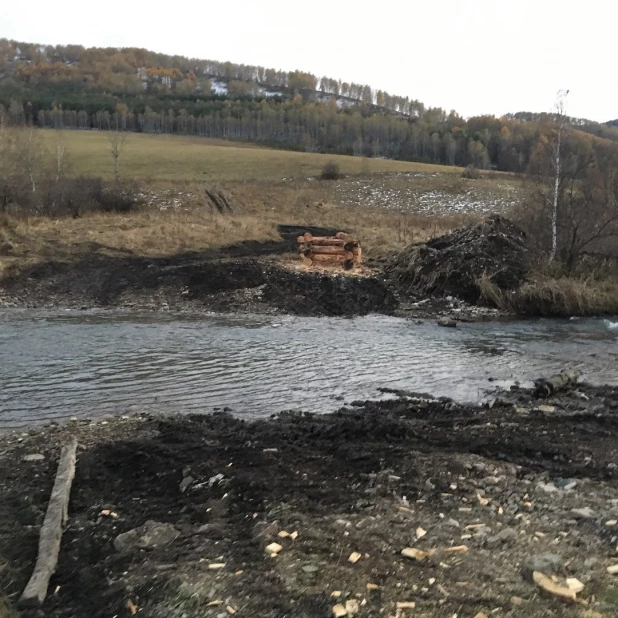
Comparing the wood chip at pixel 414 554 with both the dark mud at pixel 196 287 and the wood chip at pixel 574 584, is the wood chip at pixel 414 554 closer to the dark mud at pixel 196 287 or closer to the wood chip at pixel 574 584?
the wood chip at pixel 574 584

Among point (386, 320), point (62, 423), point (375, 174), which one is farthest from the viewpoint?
point (375, 174)

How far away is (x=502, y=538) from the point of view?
4863 millimetres

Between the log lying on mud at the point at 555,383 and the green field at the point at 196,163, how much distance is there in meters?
51.2

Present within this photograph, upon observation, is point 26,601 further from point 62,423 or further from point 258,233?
point 258,233

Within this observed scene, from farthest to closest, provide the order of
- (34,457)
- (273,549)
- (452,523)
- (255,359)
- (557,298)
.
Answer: (557,298)
(255,359)
(34,457)
(452,523)
(273,549)

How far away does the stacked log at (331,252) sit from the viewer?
24.0 meters

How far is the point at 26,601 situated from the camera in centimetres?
409

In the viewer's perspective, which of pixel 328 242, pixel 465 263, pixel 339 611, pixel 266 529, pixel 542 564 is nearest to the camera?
pixel 339 611

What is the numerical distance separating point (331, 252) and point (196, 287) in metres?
6.72

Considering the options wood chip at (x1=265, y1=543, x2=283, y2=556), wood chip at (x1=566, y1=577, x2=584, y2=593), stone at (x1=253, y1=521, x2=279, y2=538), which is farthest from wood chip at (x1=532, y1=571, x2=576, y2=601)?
stone at (x1=253, y1=521, x2=279, y2=538)

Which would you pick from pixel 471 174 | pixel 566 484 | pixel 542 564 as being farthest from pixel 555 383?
pixel 471 174

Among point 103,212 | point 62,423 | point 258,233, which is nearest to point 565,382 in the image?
point 62,423

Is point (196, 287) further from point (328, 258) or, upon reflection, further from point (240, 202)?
point (240, 202)

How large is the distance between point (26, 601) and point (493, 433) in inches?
227
